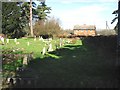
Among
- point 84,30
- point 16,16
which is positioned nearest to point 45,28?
point 16,16

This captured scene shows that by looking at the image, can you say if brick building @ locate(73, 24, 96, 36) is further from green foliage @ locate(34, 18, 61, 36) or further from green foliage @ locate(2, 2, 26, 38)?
green foliage @ locate(2, 2, 26, 38)

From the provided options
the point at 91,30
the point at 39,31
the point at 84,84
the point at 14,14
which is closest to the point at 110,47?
the point at 84,84

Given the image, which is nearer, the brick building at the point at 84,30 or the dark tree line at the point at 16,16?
the dark tree line at the point at 16,16

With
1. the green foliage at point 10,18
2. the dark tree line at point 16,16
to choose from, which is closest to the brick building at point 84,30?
the dark tree line at point 16,16

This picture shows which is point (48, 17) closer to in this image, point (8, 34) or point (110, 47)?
point (8, 34)

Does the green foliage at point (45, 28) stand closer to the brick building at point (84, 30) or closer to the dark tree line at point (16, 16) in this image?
the dark tree line at point (16, 16)

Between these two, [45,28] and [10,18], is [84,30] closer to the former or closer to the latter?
[45,28]

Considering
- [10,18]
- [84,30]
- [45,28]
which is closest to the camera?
[10,18]

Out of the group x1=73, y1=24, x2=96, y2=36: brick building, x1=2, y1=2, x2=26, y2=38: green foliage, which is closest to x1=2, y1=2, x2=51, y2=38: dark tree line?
x1=2, y1=2, x2=26, y2=38: green foliage

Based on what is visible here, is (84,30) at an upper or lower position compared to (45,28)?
lower

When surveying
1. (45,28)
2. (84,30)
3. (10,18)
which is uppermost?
(10,18)

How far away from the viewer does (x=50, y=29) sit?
63062mm

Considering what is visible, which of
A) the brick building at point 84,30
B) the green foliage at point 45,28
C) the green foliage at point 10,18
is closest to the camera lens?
the green foliage at point 10,18

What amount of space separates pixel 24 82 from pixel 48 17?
208 feet
